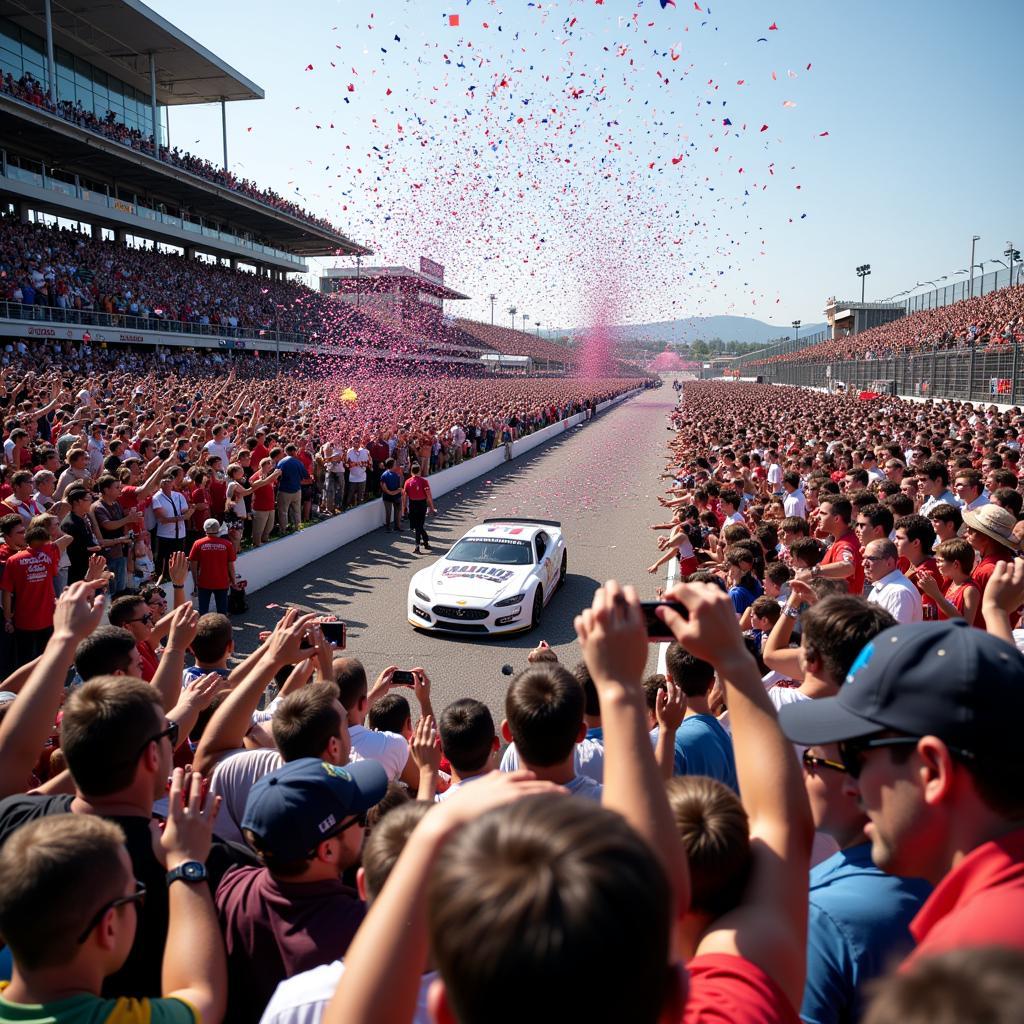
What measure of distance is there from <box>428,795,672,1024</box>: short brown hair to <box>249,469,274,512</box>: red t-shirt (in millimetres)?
13313

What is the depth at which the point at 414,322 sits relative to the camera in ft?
236

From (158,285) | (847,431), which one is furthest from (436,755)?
(158,285)

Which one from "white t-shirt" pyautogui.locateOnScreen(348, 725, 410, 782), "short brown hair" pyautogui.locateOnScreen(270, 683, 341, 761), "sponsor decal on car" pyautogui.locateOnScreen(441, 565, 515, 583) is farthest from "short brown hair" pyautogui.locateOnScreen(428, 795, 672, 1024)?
"sponsor decal on car" pyautogui.locateOnScreen(441, 565, 515, 583)

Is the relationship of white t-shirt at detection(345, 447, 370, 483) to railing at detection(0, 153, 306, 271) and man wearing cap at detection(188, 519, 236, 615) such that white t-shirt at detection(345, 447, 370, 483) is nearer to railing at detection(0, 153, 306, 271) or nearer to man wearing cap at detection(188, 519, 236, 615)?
man wearing cap at detection(188, 519, 236, 615)

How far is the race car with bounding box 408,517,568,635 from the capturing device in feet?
35.6

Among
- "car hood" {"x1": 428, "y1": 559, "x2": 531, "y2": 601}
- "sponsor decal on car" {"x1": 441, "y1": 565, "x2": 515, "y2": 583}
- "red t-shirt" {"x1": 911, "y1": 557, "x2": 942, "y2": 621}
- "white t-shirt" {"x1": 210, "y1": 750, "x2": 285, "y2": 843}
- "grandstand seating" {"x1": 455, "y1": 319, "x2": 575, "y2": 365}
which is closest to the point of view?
"white t-shirt" {"x1": 210, "y1": 750, "x2": 285, "y2": 843}

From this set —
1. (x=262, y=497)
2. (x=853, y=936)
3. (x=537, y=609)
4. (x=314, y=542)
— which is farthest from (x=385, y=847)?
(x=314, y=542)

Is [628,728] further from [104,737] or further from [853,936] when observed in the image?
[104,737]

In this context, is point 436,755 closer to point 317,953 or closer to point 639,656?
point 317,953

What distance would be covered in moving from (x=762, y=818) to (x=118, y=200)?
53.7m

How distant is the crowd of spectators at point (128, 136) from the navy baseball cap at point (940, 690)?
1734 inches

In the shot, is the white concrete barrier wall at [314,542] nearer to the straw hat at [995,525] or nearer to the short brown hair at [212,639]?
the short brown hair at [212,639]

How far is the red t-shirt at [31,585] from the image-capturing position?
7.46m

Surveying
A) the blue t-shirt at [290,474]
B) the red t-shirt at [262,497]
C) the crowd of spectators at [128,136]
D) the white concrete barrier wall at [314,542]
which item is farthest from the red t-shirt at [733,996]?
the crowd of spectators at [128,136]
